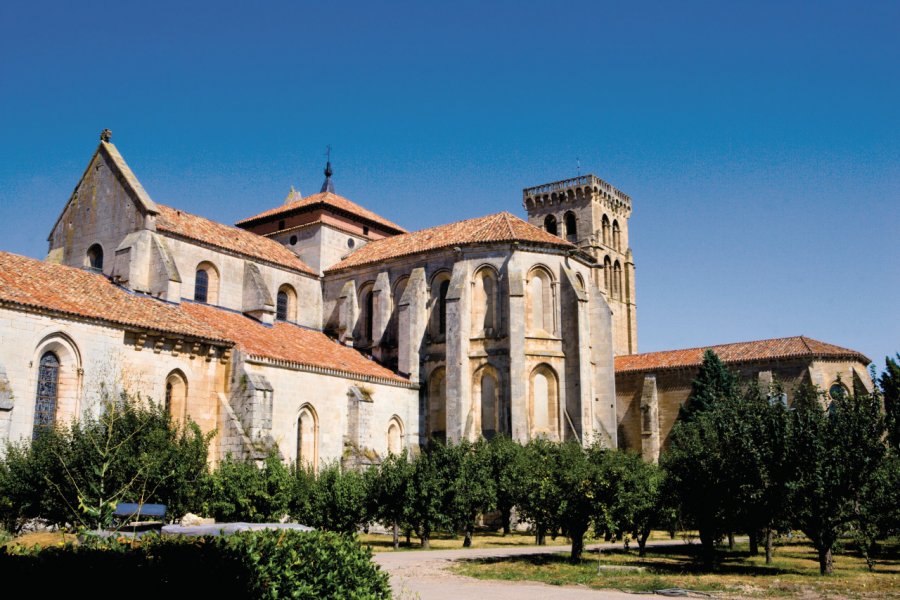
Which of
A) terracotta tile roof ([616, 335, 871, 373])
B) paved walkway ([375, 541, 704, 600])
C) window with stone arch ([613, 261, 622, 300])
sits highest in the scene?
window with stone arch ([613, 261, 622, 300])

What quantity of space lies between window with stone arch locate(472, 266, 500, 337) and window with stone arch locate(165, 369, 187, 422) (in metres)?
14.7

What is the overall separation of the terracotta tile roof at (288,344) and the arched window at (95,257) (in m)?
4.22

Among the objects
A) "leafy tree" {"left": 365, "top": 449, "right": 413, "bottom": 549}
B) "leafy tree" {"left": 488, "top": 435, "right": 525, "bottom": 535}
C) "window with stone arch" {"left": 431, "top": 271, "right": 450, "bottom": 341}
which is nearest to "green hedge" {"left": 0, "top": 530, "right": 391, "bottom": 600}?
"leafy tree" {"left": 365, "top": 449, "right": 413, "bottom": 549}

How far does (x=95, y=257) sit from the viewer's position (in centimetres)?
3531

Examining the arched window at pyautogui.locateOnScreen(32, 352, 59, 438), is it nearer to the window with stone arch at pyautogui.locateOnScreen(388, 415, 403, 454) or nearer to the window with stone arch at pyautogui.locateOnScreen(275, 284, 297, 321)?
the window with stone arch at pyautogui.locateOnScreen(388, 415, 403, 454)

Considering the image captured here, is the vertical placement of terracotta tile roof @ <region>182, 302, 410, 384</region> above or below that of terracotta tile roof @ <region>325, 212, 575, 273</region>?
below

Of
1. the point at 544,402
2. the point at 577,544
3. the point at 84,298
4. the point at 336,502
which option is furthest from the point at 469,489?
the point at 84,298

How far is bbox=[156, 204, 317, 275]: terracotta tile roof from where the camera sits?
37125 millimetres

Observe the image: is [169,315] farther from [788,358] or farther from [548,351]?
[788,358]

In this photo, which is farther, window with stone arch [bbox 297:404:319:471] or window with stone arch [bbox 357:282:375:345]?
window with stone arch [bbox 357:282:375:345]

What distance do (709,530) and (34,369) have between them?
20.4 meters

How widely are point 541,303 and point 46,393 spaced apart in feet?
73.7

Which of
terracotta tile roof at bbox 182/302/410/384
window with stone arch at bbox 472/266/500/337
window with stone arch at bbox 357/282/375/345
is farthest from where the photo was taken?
window with stone arch at bbox 357/282/375/345

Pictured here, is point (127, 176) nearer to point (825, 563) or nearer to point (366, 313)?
point (366, 313)
